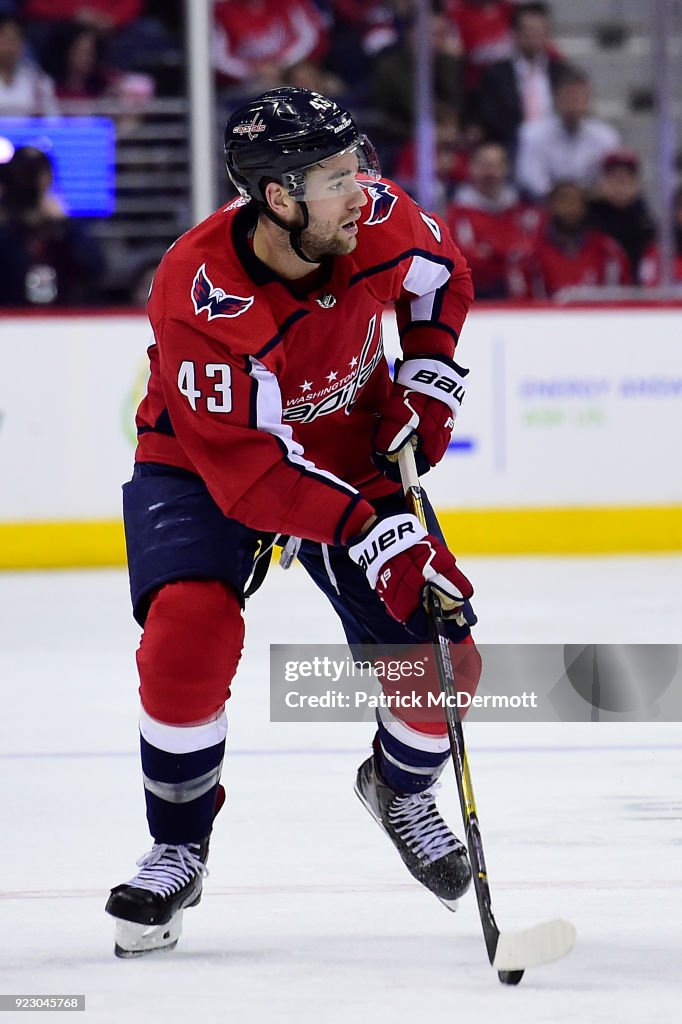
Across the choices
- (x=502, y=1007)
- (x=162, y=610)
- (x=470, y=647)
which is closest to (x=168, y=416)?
(x=162, y=610)

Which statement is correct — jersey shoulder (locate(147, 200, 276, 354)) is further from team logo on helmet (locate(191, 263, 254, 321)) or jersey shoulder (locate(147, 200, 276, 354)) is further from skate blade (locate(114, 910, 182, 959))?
skate blade (locate(114, 910, 182, 959))

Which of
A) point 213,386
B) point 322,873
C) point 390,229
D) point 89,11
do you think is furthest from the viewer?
point 89,11

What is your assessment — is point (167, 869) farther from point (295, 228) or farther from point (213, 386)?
point (295, 228)

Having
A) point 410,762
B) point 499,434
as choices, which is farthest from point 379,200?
point 499,434

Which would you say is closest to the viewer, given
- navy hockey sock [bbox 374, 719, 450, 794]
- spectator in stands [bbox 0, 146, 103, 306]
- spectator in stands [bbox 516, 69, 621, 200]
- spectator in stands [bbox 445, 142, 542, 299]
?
navy hockey sock [bbox 374, 719, 450, 794]

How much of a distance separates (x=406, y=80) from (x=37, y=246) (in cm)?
171

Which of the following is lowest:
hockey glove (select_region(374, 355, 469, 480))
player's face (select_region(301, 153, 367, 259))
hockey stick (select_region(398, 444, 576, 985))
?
hockey stick (select_region(398, 444, 576, 985))

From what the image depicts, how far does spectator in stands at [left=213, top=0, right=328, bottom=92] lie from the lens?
7.29 meters

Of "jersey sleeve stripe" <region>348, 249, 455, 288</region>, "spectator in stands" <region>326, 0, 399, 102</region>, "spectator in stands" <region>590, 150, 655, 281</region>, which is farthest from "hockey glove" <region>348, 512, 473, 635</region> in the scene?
"spectator in stands" <region>326, 0, 399, 102</region>

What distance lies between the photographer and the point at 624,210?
6.90 metres

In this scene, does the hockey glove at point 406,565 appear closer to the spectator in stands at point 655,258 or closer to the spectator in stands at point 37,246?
the spectator in stands at point 37,246

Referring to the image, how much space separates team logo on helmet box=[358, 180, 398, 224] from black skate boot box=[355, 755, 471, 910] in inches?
30.5

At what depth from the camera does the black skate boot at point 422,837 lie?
2320 millimetres

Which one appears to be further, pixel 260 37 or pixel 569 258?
pixel 260 37
